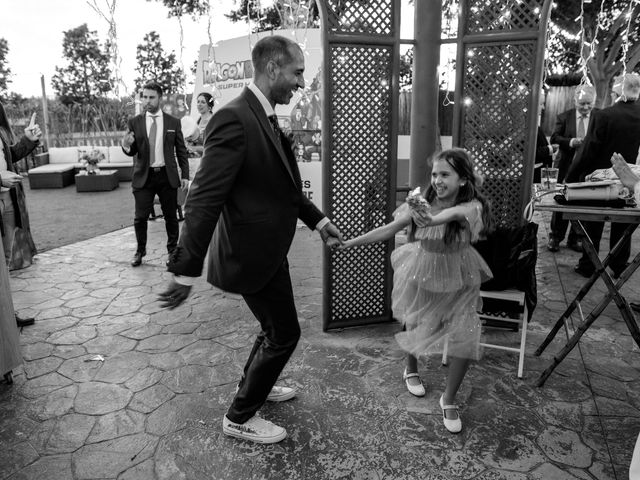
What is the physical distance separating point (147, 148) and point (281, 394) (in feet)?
13.1

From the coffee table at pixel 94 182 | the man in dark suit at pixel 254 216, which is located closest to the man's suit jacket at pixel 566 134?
the man in dark suit at pixel 254 216

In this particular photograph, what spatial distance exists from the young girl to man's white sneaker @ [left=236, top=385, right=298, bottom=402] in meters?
0.81

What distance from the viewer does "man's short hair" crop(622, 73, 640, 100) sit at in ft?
15.6

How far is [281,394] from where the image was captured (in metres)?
3.08

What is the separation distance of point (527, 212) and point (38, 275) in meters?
5.50

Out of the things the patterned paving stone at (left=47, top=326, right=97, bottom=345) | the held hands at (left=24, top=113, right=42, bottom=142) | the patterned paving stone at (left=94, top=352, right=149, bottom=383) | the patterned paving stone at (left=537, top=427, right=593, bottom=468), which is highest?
the held hands at (left=24, top=113, right=42, bottom=142)

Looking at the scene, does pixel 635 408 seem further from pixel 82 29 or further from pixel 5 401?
pixel 82 29

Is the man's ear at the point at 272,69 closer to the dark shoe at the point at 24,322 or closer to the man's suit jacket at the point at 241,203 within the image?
the man's suit jacket at the point at 241,203

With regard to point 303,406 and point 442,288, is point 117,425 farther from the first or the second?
point 442,288

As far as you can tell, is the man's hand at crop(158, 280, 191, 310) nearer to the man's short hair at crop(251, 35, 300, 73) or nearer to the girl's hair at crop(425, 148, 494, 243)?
the man's short hair at crop(251, 35, 300, 73)

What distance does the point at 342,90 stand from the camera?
3.80 m

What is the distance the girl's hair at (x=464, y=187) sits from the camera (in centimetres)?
277

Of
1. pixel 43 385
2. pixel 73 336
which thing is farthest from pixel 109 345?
pixel 43 385

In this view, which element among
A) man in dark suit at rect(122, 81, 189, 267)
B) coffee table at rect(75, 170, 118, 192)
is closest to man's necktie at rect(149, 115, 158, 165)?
man in dark suit at rect(122, 81, 189, 267)
